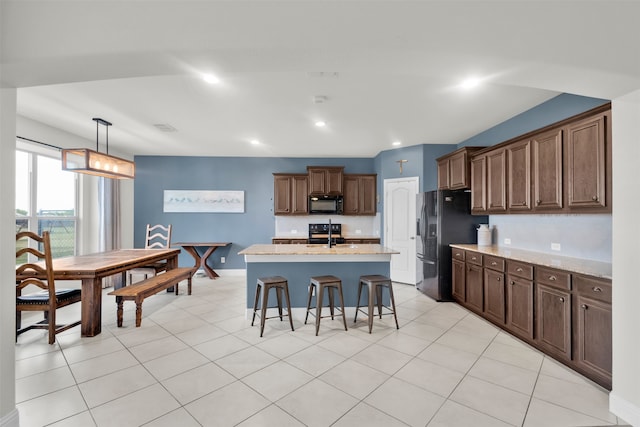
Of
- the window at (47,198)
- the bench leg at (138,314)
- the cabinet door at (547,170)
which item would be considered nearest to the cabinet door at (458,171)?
the cabinet door at (547,170)

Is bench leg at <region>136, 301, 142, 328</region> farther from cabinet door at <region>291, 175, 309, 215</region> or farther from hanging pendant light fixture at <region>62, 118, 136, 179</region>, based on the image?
cabinet door at <region>291, 175, 309, 215</region>

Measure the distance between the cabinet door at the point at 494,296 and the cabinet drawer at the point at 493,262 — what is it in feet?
0.16

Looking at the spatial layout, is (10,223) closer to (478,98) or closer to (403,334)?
(403,334)

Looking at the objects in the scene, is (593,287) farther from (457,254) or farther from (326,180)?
(326,180)

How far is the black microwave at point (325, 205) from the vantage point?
5.96 m

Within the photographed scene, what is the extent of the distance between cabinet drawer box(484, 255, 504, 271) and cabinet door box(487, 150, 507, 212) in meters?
0.62

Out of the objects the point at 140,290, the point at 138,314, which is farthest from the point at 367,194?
the point at 138,314

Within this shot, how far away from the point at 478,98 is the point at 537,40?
1838 mm

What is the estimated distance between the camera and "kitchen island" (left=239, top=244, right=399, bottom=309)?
3422 millimetres

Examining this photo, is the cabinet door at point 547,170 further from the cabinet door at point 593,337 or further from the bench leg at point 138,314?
the bench leg at point 138,314

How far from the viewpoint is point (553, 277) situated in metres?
2.44

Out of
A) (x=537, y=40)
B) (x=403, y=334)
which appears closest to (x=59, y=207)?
(x=403, y=334)

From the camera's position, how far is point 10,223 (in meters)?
1.60

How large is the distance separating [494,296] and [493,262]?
0.39 meters
